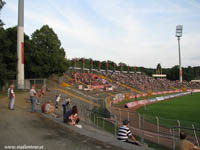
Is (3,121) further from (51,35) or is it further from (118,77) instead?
(118,77)

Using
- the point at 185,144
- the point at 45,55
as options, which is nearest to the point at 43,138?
the point at 185,144

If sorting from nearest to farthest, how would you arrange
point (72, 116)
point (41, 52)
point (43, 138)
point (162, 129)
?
point (43, 138) < point (72, 116) < point (162, 129) < point (41, 52)

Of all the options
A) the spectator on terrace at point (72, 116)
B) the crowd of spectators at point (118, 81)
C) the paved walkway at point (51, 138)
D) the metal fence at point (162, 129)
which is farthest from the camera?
the crowd of spectators at point (118, 81)

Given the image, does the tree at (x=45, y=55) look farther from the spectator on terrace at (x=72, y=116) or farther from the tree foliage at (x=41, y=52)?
the spectator on terrace at (x=72, y=116)

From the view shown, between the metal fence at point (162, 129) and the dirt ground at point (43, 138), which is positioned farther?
the metal fence at point (162, 129)

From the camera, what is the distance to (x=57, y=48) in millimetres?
32844

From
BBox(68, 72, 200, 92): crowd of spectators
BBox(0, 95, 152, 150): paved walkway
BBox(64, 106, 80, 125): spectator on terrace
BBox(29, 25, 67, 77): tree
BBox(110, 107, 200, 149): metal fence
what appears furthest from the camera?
BBox(68, 72, 200, 92): crowd of spectators

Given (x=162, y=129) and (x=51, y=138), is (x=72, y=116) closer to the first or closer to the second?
(x=51, y=138)

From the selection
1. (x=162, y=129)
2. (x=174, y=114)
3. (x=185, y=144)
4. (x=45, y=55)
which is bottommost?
(x=174, y=114)

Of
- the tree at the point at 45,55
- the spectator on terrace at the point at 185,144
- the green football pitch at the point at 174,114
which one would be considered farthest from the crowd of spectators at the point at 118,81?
the spectator on terrace at the point at 185,144

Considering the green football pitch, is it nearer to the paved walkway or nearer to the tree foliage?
the paved walkway

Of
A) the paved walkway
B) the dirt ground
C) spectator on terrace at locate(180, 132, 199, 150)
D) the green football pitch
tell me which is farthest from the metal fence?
the dirt ground

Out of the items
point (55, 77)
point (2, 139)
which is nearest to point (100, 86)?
point (55, 77)

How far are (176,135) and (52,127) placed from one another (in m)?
5.62
